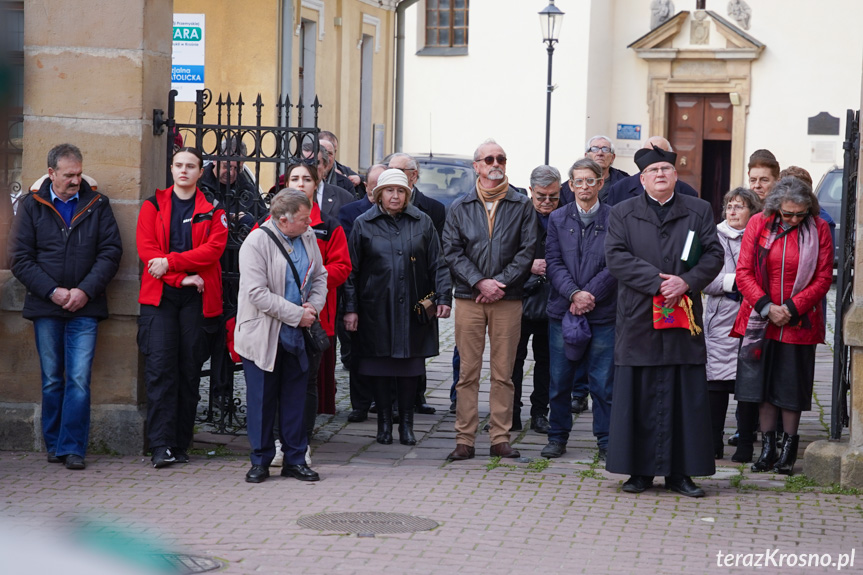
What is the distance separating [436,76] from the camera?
3334 cm

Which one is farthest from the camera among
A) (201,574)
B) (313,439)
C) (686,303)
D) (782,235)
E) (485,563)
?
(313,439)

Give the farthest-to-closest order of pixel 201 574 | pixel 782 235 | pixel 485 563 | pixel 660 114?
pixel 660 114 < pixel 782 235 < pixel 485 563 < pixel 201 574

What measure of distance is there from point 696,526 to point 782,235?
6.89 ft

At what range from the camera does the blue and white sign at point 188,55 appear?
11.7 metres

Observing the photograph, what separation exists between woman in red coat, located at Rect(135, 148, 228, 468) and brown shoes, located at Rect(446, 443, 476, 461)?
5.52 feet

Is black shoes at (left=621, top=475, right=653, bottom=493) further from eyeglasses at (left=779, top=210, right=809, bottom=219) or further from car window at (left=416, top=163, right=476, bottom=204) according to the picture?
car window at (left=416, top=163, right=476, bottom=204)

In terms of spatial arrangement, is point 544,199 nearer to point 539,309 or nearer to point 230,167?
point 539,309

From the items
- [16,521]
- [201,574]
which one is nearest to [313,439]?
[16,521]

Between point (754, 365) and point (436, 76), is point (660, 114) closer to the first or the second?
point (436, 76)

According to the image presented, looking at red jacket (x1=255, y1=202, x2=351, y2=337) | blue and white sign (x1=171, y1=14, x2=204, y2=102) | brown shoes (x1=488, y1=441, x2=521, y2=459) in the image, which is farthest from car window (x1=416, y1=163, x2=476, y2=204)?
brown shoes (x1=488, y1=441, x2=521, y2=459)

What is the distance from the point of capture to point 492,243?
7.89 metres

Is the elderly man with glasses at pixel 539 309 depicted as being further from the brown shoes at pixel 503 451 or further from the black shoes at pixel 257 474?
the black shoes at pixel 257 474

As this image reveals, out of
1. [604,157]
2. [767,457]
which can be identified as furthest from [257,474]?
[604,157]

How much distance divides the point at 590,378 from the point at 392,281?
1.45 meters
